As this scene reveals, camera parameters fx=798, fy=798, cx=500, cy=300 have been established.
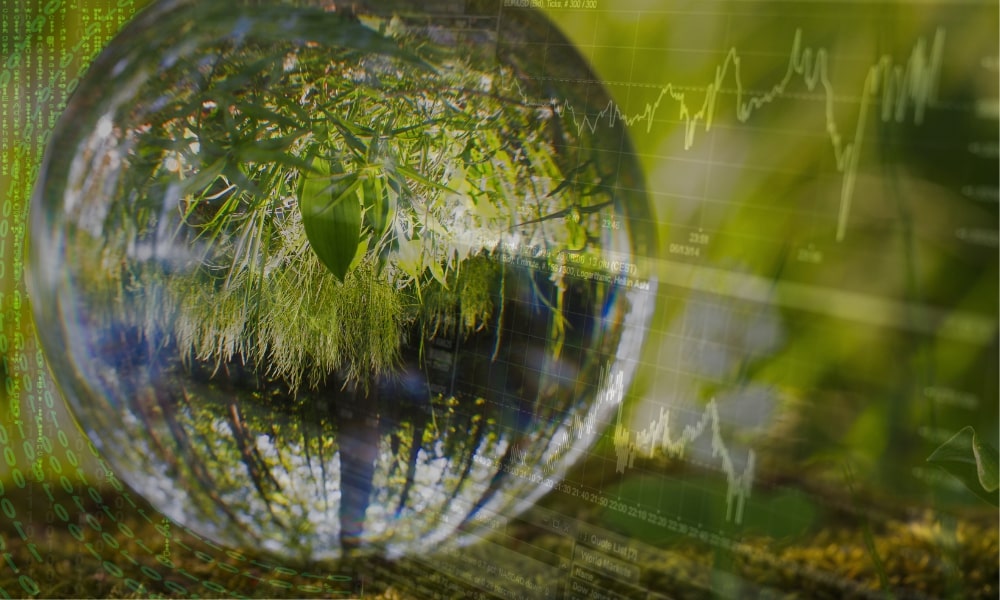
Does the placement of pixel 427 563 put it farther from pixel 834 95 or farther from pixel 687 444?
pixel 834 95

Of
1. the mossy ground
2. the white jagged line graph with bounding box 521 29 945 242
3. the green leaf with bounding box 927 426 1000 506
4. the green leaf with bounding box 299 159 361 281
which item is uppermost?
the white jagged line graph with bounding box 521 29 945 242

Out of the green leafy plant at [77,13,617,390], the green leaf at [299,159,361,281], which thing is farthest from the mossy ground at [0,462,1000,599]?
the green leaf at [299,159,361,281]

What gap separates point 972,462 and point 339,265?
0.78 m

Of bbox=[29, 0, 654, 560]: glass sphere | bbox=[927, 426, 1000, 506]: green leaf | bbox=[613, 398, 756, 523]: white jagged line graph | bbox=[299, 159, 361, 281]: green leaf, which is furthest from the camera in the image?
bbox=[299, 159, 361, 281]: green leaf

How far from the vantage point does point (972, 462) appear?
76 centimetres

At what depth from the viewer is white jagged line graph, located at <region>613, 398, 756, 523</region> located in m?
0.87

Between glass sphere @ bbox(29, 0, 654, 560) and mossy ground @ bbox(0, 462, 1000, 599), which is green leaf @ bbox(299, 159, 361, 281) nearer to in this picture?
glass sphere @ bbox(29, 0, 654, 560)

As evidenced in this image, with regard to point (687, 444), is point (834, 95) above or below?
above

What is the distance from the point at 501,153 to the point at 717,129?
27cm

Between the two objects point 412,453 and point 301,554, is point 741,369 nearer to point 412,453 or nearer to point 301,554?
point 412,453

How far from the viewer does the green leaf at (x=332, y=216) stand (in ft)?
3.58
